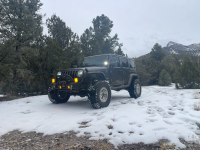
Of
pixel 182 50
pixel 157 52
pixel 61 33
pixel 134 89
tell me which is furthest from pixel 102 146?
pixel 182 50

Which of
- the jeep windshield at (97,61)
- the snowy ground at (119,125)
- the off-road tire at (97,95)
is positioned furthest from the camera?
the jeep windshield at (97,61)

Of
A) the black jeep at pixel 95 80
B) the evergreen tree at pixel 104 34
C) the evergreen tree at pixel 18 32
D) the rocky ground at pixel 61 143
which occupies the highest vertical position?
the evergreen tree at pixel 104 34

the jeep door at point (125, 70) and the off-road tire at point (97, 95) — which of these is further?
the jeep door at point (125, 70)

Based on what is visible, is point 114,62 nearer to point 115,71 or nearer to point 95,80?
point 115,71

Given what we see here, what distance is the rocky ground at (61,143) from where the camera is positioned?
8.41 feet

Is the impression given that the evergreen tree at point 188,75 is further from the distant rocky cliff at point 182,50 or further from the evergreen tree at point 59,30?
the distant rocky cliff at point 182,50

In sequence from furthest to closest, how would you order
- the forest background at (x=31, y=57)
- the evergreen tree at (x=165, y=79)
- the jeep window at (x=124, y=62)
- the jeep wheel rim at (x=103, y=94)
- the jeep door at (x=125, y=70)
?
1. the evergreen tree at (x=165, y=79)
2. the forest background at (x=31, y=57)
3. the jeep window at (x=124, y=62)
4. the jeep door at (x=125, y=70)
5. the jeep wheel rim at (x=103, y=94)

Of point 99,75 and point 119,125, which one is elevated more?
point 99,75

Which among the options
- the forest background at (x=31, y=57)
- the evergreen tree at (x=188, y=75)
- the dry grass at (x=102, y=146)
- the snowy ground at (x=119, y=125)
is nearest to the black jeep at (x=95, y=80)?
the snowy ground at (x=119, y=125)

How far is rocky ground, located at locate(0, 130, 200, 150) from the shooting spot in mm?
2564

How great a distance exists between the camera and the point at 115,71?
637 cm

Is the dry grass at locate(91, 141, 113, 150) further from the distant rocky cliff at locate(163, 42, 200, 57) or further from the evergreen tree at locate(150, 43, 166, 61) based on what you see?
the distant rocky cliff at locate(163, 42, 200, 57)

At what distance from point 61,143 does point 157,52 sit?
90.5 ft

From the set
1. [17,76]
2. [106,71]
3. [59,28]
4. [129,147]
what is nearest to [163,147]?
[129,147]
